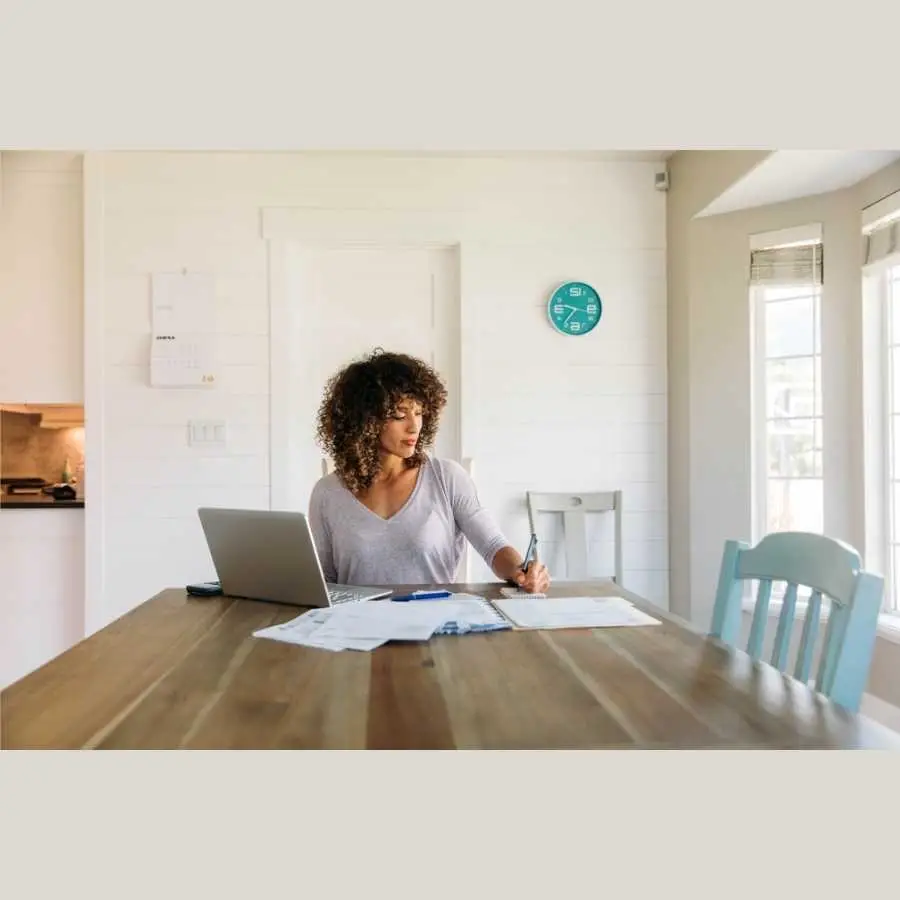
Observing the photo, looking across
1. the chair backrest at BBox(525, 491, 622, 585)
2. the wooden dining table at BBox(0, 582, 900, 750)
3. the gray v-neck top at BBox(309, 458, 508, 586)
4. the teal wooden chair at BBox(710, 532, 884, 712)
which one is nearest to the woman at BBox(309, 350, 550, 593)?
the gray v-neck top at BBox(309, 458, 508, 586)

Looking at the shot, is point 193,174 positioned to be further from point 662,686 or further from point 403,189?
point 662,686

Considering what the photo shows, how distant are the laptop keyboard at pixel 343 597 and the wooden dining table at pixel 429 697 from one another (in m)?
0.28

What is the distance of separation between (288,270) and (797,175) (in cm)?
224

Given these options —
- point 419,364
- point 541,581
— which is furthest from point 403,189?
point 541,581

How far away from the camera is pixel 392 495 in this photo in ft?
7.25

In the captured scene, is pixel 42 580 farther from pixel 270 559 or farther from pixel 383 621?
pixel 383 621

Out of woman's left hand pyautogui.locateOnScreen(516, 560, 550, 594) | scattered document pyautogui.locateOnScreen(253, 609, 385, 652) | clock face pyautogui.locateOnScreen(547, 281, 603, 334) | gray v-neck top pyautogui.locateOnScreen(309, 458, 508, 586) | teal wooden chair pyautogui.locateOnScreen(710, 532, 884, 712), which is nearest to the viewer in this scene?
teal wooden chair pyautogui.locateOnScreen(710, 532, 884, 712)

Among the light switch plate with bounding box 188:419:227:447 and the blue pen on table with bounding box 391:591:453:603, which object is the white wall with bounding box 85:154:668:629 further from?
the blue pen on table with bounding box 391:591:453:603

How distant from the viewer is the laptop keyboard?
5.60 ft

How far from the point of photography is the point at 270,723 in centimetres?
95

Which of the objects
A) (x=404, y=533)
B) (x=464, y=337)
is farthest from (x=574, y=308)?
(x=404, y=533)

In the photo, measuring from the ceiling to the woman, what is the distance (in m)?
1.55

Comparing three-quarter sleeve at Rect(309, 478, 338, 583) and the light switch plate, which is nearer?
three-quarter sleeve at Rect(309, 478, 338, 583)

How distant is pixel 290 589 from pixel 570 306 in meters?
2.50
